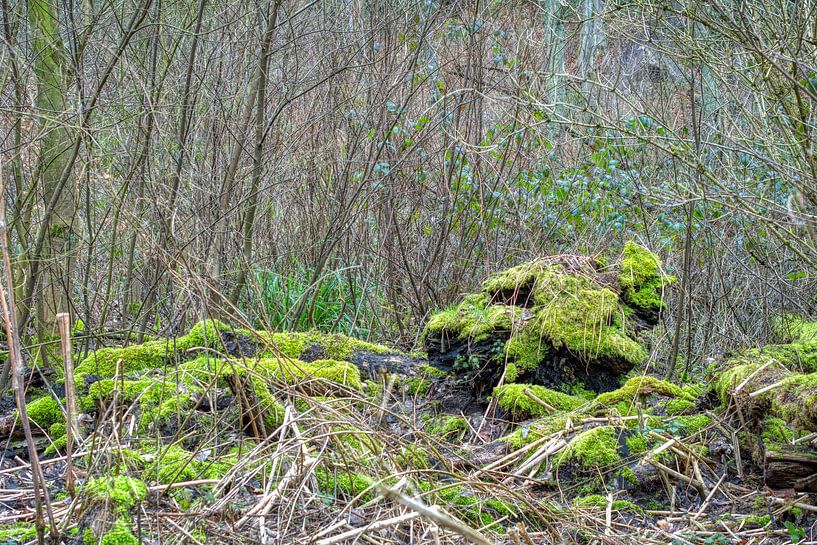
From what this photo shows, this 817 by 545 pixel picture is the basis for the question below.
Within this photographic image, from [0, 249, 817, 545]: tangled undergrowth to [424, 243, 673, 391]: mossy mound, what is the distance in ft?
0.53

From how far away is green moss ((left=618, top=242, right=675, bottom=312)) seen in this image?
5.24 meters

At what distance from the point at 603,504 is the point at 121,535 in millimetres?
2174

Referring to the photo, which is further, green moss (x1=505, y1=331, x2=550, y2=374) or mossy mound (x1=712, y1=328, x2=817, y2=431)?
green moss (x1=505, y1=331, x2=550, y2=374)

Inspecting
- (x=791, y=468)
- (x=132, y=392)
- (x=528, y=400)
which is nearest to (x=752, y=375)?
(x=791, y=468)

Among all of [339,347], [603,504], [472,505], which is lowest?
[603,504]

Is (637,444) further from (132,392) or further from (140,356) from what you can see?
(140,356)

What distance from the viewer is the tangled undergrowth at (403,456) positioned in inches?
106

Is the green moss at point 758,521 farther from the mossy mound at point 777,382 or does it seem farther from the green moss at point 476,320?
the green moss at point 476,320

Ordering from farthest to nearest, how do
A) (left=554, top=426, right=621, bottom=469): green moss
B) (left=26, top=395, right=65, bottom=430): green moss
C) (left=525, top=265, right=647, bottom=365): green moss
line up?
(left=525, top=265, right=647, bottom=365): green moss < (left=26, top=395, right=65, bottom=430): green moss < (left=554, top=426, right=621, bottom=469): green moss

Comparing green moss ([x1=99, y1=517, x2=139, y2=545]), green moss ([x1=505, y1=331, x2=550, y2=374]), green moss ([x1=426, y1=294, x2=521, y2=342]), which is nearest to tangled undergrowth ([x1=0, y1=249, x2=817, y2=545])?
green moss ([x1=99, y1=517, x2=139, y2=545])

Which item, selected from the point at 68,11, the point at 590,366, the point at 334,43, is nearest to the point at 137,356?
the point at 68,11

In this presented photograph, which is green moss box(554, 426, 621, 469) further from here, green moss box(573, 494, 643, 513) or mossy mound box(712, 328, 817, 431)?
mossy mound box(712, 328, 817, 431)

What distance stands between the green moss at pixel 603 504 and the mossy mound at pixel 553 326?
1374mm

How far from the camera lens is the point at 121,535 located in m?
2.54
